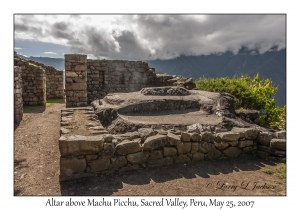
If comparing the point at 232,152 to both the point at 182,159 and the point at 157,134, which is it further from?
the point at 157,134

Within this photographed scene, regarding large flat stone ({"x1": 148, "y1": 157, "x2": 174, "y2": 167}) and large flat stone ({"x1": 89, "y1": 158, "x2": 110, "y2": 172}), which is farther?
large flat stone ({"x1": 148, "y1": 157, "x2": 174, "y2": 167})

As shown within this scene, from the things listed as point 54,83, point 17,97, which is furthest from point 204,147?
point 54,83

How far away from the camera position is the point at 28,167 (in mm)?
4352

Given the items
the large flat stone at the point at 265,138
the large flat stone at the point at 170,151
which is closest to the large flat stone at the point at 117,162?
the large flat stone at the point at 170,151

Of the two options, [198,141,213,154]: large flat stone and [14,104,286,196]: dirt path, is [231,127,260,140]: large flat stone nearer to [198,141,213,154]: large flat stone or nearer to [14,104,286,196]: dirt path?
[14,104,286,196]: dirt path

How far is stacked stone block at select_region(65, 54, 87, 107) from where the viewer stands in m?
8.26

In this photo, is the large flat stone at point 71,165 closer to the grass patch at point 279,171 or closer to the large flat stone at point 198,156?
the large flat stone at point 198,156

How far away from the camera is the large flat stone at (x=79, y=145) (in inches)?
141

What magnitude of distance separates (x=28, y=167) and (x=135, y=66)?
29.6 ft

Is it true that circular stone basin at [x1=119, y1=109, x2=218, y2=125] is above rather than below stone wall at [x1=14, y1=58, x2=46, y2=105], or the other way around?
below

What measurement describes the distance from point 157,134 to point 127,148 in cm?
81

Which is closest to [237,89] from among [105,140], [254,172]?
[254,172]

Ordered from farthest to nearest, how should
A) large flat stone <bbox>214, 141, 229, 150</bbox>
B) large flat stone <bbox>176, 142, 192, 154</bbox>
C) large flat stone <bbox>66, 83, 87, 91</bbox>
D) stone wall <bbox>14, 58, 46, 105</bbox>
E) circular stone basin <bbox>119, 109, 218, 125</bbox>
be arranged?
stone wall <bbox>14, 58, 46, 105</bbox> < large flat stone <bbox>66, 83, 87, 91</bbox> < circular stone basin <bbox>119, 109, 218, 125</bbox> < large flat stone <bbox>214, 141, 229, 150</bbox> < large flat stone <bbox>176, 142, 192, 154</bbox>

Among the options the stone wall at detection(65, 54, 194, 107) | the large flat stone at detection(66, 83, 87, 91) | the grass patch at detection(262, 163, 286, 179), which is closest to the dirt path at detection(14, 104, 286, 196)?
the grass patch at detection(262, 163, 286, 179)
